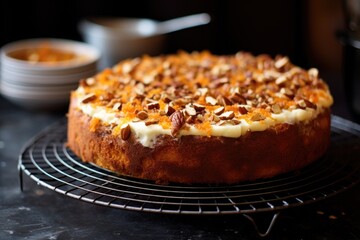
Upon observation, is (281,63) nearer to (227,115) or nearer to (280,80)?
(280,80)

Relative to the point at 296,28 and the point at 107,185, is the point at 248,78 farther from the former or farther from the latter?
the point at 296,28

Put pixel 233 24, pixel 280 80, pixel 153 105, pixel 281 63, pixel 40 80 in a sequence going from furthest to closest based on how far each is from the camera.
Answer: pixel 233 24
pixel 40 80
pixel 281 63
pixel 280 80
pixel 153 105

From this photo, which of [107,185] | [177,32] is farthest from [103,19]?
[107,185]

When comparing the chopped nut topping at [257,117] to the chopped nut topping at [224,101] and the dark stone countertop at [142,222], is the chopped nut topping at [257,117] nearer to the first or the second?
the chopped nut topping at [224,101]

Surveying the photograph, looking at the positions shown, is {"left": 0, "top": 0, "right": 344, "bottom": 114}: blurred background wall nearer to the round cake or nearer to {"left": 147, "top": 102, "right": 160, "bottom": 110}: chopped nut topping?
the round cake

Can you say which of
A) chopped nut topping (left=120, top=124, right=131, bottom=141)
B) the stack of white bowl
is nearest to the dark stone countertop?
chopped nut topping (left=120, top=124, right=131, bottom=141)

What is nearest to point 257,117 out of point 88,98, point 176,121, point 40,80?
point 176,121
